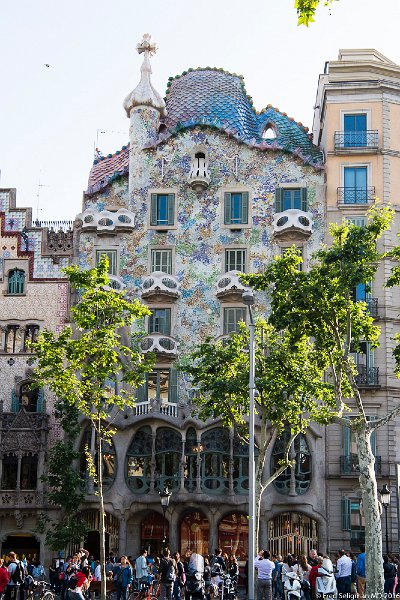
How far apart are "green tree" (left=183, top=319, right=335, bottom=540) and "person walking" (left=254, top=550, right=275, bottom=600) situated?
14.9 ft

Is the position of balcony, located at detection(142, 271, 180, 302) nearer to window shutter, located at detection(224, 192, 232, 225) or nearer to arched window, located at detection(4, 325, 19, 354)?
window shutter, located at detection(224, 192, 232, 225)

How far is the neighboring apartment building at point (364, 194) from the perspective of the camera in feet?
131

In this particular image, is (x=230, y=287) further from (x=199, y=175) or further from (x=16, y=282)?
(x=16, y=282)

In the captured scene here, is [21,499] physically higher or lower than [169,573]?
higher

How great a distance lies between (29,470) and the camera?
1625 inches

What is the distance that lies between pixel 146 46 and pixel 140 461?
1974 cm

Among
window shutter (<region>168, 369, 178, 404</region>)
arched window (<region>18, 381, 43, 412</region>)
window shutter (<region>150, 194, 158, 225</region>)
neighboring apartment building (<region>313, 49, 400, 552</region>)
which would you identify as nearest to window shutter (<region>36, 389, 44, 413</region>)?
arched window (<region>18, 381, 43, 412</region>)

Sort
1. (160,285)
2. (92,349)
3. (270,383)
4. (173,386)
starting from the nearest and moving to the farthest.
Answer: (270,383) → (92,349) → (173,386) → (160,285)

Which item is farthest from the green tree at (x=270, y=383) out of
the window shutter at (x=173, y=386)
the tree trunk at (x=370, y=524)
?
the window shutter at (x=173, y=386)

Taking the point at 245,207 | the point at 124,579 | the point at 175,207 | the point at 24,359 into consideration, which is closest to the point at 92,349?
the point at 124,579

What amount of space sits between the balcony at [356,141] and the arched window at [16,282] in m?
15.3

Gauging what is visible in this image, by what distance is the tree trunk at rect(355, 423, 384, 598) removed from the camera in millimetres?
25422

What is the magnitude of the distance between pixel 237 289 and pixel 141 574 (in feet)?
52.4

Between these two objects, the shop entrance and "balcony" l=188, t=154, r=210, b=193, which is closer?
the shop entrance
